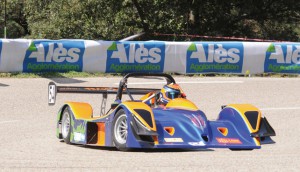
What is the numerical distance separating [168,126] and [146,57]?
10702 mm

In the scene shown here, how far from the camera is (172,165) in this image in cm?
754

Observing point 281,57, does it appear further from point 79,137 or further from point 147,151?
point 147,151

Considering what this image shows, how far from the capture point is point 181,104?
9.06 m

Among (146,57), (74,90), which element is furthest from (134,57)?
(74,90)

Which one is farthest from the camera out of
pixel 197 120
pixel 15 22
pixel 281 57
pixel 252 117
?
pixel 15 22

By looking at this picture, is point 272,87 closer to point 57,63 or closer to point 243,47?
point 243,47

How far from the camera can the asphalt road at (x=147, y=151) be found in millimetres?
7617

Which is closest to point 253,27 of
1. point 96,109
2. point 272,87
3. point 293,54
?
point 293,54

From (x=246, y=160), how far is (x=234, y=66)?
482 inches

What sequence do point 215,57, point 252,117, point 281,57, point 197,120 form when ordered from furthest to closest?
point 281,57
point 215,57
point 252,117
point 197,120

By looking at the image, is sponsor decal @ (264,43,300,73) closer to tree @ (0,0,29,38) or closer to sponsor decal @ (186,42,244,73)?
sponsor decal @ (186,42,244,73)

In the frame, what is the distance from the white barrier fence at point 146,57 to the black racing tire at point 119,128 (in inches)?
383

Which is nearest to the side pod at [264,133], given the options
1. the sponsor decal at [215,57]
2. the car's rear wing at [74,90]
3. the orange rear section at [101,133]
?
the orange rear section at [101,133]

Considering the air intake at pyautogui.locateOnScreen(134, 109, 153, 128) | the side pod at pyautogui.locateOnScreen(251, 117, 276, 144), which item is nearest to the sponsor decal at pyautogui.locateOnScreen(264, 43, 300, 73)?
the side pod at pyautogui.locateOnScreen(251, 117, 276, 144)
